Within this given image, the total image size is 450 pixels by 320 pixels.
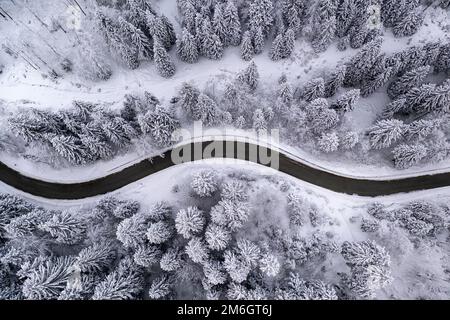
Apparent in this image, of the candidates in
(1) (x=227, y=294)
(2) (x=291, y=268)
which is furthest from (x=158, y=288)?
(2) (x=291, y=268)

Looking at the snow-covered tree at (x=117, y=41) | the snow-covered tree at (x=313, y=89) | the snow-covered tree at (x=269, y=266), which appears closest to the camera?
the snow-covered tree at (x=269, y=266)

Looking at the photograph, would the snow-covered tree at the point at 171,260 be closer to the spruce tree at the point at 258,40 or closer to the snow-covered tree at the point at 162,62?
the snow-covered tree at the point at 162,62

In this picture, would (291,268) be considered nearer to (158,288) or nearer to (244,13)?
(158,288)

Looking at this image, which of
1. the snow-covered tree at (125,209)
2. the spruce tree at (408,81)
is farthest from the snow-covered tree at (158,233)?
the spruce tree at (408,81)

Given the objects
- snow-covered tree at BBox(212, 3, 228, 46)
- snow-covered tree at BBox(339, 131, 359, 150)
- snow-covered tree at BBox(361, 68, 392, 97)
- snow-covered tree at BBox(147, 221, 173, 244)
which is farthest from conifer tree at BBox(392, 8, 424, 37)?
snow-covered tree at BBox(147, 221, 173, 244)

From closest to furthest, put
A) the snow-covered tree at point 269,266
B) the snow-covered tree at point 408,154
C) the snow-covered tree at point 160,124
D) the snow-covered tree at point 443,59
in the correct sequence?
1. the snow-covered tree at point 269,266
2. the snow-covered tree at point 408,154
3. the snow-covered tree at point 160,124
4. the snow-covered tree at point 443,59
